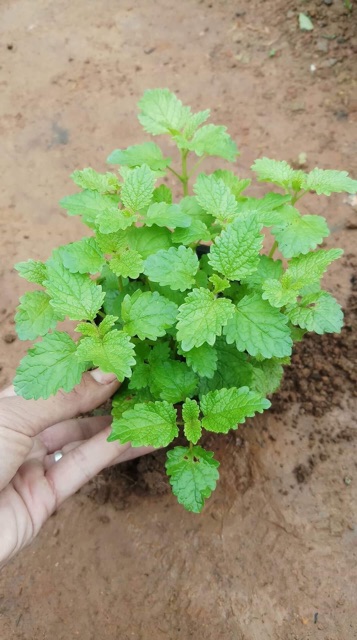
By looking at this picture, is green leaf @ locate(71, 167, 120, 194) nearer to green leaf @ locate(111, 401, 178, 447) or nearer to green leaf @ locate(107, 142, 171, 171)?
green leaf @ locate(107, 142, 171, 171)

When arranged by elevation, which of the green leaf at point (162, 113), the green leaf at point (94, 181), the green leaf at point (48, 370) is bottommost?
the green leaf at point (48, 370)

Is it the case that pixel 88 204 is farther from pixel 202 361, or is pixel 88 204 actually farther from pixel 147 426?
pixel 147 426

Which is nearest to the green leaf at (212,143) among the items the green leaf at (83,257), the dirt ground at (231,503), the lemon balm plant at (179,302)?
the lemon balm plant at (179,302)

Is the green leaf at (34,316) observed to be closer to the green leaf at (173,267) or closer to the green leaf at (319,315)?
the green leaf at (173,267)

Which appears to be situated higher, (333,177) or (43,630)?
(333,177)

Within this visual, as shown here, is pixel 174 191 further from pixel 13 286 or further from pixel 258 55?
pixel 258 55

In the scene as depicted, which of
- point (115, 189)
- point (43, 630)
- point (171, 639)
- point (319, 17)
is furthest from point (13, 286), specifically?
point (319, 17)
